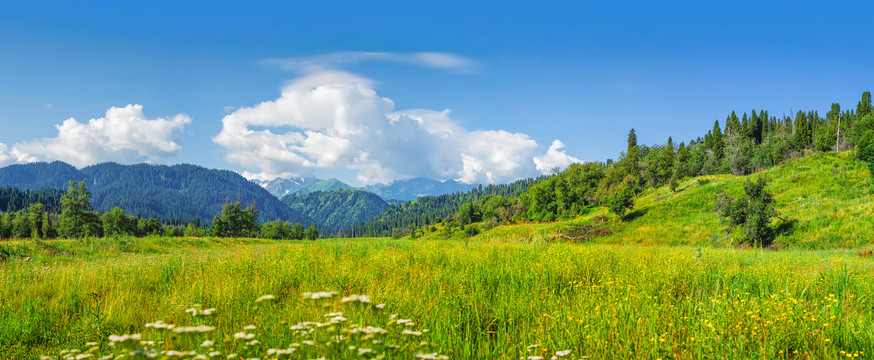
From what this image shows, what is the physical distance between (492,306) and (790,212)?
42004mm

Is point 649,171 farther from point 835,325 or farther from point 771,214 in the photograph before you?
point 835,325

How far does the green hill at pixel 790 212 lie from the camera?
2709cm

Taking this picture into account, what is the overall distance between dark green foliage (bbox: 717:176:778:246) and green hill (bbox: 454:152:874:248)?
112 centimetres

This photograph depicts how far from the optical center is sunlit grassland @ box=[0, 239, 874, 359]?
12.1 ft

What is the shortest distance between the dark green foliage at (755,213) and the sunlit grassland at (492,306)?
26.7 metres

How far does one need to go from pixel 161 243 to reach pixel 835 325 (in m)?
30.0

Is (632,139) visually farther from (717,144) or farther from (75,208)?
(75,208)

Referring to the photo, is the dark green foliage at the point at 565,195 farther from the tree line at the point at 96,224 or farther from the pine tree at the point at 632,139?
the tree line at the point at 96,224

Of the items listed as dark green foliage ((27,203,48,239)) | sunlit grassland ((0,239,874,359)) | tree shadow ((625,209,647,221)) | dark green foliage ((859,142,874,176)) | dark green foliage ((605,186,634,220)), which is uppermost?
dark green foliage ((859,142,874,176))

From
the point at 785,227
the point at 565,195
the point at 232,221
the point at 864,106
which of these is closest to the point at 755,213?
the point at 785,227

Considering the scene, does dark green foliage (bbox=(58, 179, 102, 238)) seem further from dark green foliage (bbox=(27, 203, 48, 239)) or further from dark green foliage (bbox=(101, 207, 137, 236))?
dark green foliage (bbox=(27, 203, 48, 239))

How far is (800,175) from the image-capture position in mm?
40906

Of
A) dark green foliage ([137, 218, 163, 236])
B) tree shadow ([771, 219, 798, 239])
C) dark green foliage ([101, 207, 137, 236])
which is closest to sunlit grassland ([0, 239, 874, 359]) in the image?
tree shadow ([771, 219, 798, 239])

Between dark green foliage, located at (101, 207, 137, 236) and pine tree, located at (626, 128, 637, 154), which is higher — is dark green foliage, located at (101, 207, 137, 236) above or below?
below
